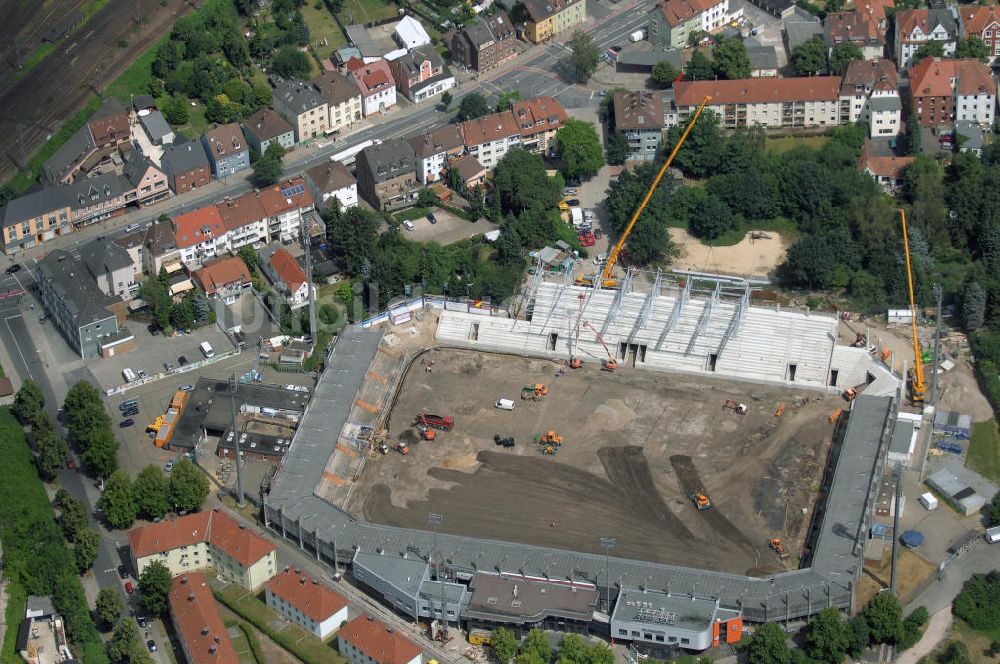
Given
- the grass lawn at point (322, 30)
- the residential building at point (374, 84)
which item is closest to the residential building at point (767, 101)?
the residential building at point (374, 84)

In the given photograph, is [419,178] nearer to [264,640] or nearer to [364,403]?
[364,403]

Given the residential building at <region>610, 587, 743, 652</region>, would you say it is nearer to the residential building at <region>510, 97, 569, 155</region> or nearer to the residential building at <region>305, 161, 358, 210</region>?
the residential building at <region>305, 161, 358, 210</region>

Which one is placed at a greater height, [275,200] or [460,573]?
[275,200]

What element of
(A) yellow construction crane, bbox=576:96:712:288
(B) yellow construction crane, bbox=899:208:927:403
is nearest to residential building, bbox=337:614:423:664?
(A) yellow construction crane, bbox=576:96:712:288

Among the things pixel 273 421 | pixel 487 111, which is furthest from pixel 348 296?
pixel 487 111

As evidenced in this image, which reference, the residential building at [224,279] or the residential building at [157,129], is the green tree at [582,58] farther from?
the residential building at [224,279]
